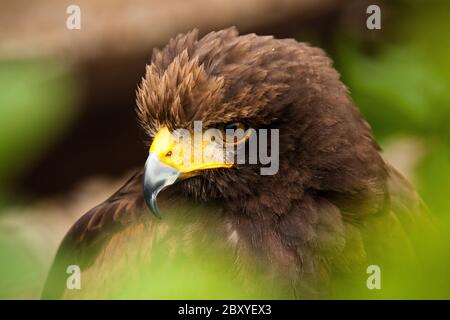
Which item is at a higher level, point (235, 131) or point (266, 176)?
point (235, 131)

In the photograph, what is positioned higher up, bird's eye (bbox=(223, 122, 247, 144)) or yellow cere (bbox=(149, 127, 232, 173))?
bird's eye (bbox=(223, 122, 247, 144))

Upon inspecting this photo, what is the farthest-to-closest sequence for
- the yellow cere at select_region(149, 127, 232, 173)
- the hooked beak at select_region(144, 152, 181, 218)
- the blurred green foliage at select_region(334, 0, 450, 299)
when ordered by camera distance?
the yellow cere at select_region(149, 127, 232, 173) → the hooked beak at select_region(144, 152, 181, 218) → the blurred green foliage at select_region(334, 0, 450, 299)

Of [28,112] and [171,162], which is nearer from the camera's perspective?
[28,112]

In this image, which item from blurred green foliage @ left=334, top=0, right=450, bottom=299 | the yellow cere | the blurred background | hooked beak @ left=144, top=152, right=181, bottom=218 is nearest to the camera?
blurred green foliage @ left=334, top=0, right=450, bottom=299

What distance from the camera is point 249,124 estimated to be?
2.78 metres

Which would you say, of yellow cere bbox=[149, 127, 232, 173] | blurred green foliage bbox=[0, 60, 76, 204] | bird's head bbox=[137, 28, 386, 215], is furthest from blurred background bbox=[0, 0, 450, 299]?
yellow cere bbox=[149, 127, 232, 173]

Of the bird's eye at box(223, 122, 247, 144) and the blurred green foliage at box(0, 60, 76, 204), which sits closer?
the blurred green foliage at box(0, 60, 76, 204)

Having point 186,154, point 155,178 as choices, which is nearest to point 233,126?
point 186,154

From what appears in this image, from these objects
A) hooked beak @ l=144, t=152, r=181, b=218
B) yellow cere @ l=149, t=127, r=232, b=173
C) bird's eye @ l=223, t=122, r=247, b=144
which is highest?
bird's eye @ l=223, t=122, r=247, b=144

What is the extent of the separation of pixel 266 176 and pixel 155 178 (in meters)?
0.42

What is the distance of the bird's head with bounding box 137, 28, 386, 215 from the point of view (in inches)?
109

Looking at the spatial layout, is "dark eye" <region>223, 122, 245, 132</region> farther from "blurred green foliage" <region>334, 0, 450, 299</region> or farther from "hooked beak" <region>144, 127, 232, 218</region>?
"blurred green foliage" <region>334, 0, 450, 299</region>

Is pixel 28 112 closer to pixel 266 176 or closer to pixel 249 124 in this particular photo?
pixel 249 124

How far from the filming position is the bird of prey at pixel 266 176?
2787 mm
